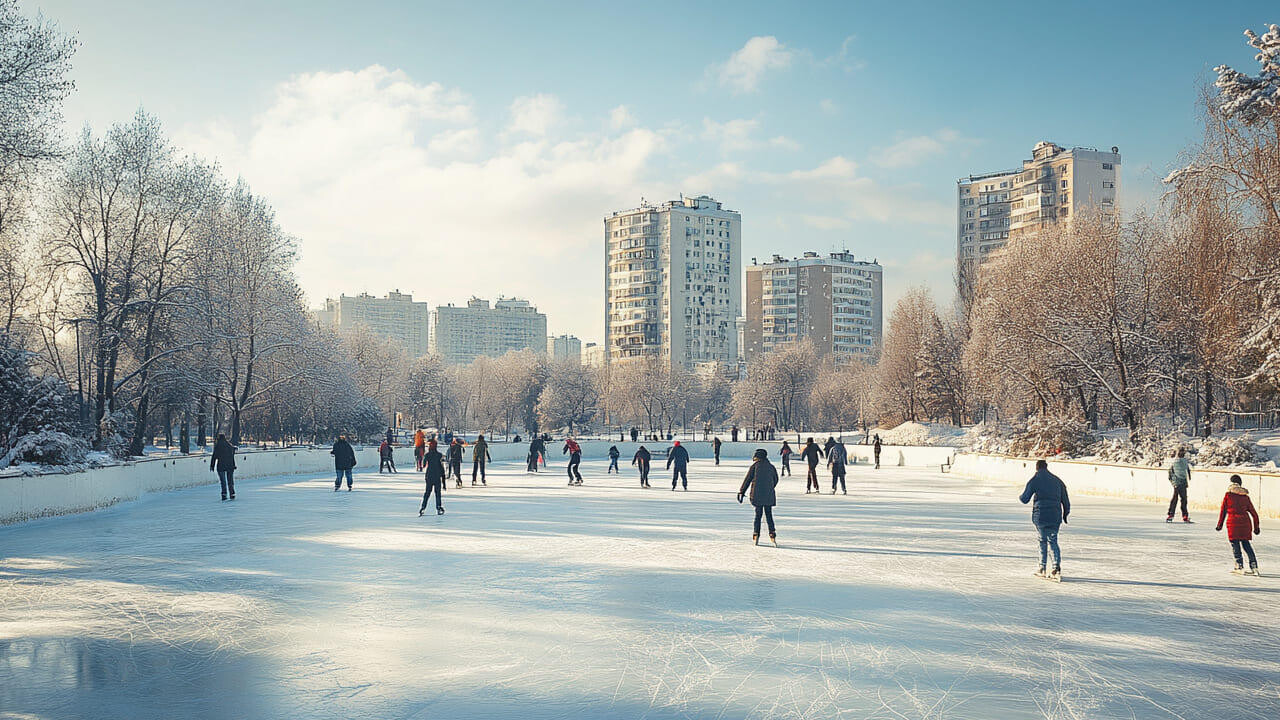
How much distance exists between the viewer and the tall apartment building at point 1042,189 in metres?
97.2

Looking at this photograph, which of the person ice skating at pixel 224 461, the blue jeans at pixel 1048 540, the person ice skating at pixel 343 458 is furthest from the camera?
the person ice skating at pixel 343 458

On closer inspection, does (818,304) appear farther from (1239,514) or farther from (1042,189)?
(1239,514)

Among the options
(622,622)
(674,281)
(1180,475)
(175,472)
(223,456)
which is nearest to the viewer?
(622,622)

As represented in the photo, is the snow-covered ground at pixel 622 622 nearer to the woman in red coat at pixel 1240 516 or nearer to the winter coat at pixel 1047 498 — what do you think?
the woman in red coat at pixel 1240 516

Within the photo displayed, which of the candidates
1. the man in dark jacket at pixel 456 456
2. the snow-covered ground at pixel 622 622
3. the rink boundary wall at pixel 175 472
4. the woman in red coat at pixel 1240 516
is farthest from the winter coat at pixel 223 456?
the woman in red coat at pixel 1240 516

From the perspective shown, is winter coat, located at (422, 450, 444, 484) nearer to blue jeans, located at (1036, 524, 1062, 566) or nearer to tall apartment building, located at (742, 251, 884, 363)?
blue jeans, located at (1036, 524, 1062, 566)

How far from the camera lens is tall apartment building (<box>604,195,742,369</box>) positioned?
129500 millimetres

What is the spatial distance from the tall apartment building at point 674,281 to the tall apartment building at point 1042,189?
120ft

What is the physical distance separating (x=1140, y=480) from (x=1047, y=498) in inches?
605

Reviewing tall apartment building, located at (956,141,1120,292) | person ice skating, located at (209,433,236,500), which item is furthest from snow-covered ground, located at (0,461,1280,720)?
tall apartment building, located at (956,141,1120,292)

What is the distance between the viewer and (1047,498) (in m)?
11.3

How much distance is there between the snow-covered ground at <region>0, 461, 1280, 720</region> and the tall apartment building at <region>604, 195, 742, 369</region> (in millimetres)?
111872

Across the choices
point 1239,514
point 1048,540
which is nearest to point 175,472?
point 1048,540

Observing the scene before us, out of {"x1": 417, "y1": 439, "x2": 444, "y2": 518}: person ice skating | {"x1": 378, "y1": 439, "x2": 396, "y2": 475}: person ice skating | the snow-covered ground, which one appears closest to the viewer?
the snow-covered ground
